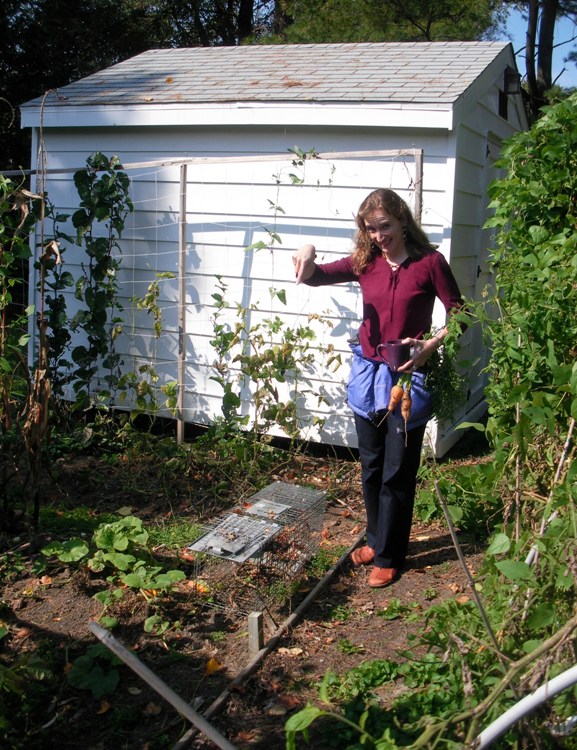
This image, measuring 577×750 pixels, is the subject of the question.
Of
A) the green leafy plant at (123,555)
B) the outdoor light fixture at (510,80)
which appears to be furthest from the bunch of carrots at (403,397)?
the outdoor light fixture at (510,80)

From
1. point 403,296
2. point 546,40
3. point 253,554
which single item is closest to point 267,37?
point 546,40

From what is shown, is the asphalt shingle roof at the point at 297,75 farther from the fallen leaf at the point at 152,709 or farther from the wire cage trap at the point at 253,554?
the fallen leaf at the point at 152,709

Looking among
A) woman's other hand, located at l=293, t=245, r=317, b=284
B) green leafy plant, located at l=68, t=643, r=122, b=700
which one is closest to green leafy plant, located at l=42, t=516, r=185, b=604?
green leafy plant, located at l=68, t=643, r=122, b=700

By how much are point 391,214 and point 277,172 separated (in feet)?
8.05

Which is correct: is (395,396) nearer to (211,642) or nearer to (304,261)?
(304,261)

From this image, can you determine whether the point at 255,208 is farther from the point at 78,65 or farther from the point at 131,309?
the point at 78,65

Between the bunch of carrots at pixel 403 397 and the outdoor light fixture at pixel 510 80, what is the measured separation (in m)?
4.66

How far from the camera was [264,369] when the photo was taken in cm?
584

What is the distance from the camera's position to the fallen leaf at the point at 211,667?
10.6ft

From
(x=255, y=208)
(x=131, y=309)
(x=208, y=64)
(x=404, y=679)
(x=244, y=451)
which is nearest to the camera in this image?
(x=404, y=679)

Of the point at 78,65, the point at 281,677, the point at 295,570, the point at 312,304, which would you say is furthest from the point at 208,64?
the point at 78,65

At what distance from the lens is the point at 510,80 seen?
7328 mm

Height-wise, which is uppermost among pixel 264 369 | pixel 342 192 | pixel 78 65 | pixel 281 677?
pixel 78 65

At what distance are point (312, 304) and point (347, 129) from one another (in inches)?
52.6
